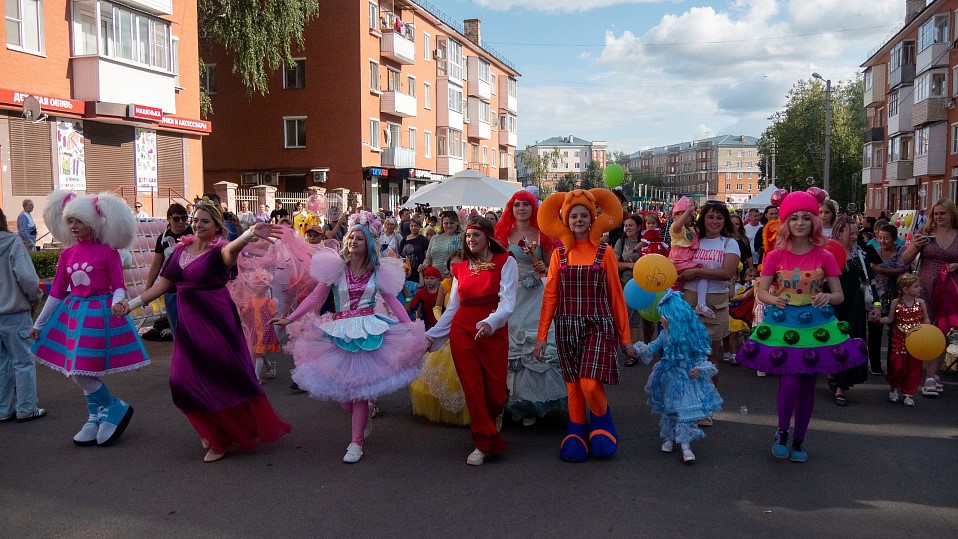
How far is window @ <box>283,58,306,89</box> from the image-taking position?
36.3 m

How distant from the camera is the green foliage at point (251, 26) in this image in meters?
28.3

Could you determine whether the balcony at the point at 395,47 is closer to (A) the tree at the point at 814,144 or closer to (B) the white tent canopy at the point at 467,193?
(B) the white tent canopy at the point at 467,193

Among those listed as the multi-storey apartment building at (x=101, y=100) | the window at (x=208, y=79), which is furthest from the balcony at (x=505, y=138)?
the multi-storey apartment building at (x=101, y=100)

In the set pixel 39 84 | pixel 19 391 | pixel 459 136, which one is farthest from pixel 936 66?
pixel 19 391

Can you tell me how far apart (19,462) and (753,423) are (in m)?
5.98

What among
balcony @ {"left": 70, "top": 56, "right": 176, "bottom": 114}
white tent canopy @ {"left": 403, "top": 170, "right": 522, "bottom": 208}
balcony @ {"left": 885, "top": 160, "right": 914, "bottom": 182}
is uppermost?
balcony @ {"left": 70, "top": 56, "right": 176, "bottom": 114}

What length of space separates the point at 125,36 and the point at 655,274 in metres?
20.9

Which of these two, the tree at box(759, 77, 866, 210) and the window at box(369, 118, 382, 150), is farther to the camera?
the tree at box(759, 77, 866, 210)

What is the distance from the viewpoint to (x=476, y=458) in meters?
5.66

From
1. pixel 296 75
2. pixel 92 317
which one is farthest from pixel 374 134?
pixel 92 317

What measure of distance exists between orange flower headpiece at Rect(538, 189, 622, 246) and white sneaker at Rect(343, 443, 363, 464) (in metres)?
2.18

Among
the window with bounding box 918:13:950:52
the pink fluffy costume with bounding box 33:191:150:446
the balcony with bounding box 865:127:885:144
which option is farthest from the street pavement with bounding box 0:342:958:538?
the balcony with bounding box 865:127:885:144

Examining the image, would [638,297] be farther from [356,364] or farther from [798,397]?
[356,364]

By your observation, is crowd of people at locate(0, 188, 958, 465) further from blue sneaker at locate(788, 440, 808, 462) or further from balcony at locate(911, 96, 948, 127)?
balcony at locate(911, 96, 948, 127)
